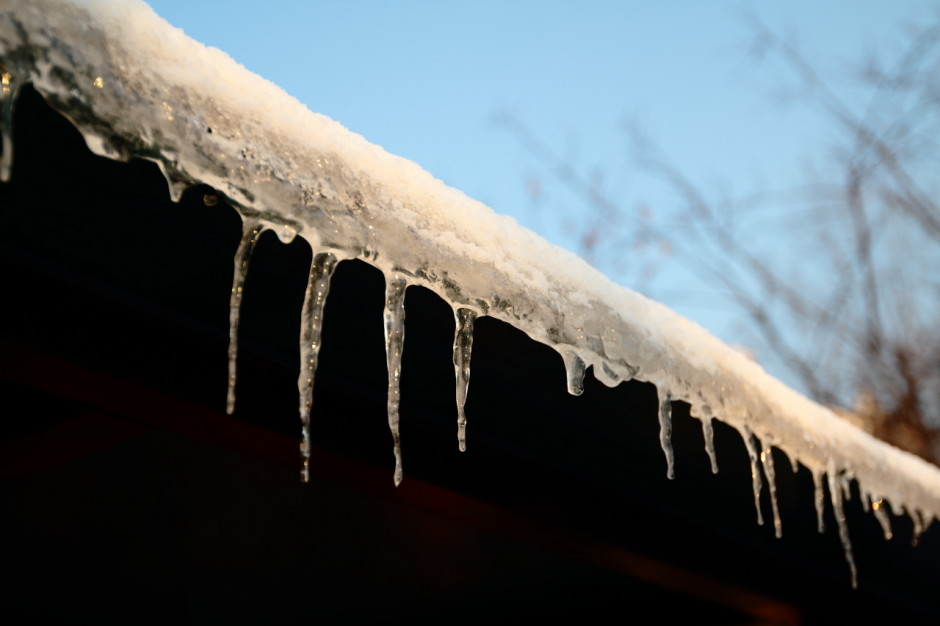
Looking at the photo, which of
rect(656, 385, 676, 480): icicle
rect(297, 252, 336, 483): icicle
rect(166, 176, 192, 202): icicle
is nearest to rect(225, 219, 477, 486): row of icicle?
rect(297, 252, 336, 483): icicle

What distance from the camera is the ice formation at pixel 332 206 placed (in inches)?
35.4

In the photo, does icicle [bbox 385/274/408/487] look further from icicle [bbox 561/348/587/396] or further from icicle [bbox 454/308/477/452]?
icicle [bbox 561/348/587/396]

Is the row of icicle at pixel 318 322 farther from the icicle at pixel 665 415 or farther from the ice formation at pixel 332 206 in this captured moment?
the icicle at pixel 665 415

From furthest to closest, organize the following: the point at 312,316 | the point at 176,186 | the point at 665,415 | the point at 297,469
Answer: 1. the point at 297,469
2. the point at 665,415
3. the point at 312,316
4. the point at 176,186

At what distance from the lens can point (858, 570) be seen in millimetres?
3363

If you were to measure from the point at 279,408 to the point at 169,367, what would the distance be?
28 centimetres

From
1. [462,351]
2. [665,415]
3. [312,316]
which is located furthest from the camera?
[665,415]

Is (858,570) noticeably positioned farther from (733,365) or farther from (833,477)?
(733,365)

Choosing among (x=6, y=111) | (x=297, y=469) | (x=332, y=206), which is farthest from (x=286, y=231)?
(x=297, y=469)

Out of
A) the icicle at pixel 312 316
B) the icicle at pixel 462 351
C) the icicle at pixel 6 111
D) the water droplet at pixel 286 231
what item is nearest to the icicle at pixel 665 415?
the icicle at pixel 462 351

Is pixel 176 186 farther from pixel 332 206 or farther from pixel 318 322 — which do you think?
pixel 318 322

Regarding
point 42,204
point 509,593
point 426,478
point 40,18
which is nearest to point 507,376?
point 426,478

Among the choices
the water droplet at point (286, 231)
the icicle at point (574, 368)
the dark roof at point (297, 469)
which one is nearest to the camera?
the water droplet at point (286, 231)

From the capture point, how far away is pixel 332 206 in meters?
1.13
